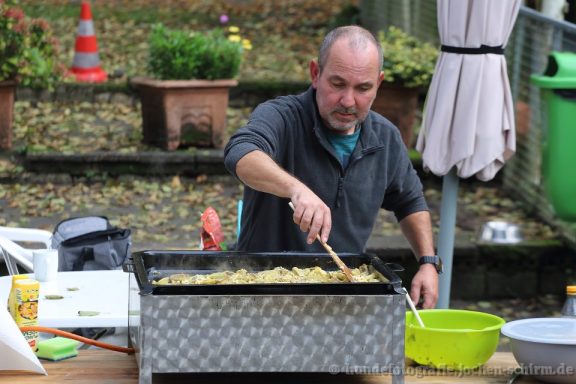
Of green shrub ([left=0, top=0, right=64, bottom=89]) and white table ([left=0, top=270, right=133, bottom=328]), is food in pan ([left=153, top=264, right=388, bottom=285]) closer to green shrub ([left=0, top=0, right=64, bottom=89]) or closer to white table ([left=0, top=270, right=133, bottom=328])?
white table ([left=0, top=270, right=133, bottom=328])

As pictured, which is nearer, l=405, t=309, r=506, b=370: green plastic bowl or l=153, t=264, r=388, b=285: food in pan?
l=153, t=264, r=388, b=285: food in pan

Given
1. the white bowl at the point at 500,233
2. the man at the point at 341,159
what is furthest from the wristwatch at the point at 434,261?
the white bowl at the point at 500,233

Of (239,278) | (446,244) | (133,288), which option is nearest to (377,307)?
(239,278)

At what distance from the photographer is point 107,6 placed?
53.4 ft

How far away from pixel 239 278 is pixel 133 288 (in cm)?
30

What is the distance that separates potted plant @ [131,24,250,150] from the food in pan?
5850 millimetres

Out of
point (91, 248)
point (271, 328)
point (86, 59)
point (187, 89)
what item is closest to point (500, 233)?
point (187, 89)

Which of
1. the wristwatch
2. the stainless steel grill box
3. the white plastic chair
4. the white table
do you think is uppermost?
the stainless steel grill box

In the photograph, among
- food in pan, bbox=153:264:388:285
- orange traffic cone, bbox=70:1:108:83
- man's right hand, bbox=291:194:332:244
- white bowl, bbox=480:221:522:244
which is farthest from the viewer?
orange traffic cone, bbox=70:1:108:83

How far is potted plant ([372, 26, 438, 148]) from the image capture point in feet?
29.3

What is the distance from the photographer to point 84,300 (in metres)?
4.27

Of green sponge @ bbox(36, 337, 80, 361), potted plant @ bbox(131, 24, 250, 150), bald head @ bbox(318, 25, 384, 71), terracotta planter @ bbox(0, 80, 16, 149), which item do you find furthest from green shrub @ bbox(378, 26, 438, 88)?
green sponge @ bbox(36, 337, 80, 361)

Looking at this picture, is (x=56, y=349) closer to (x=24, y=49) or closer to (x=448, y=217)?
(x=448, y=217)

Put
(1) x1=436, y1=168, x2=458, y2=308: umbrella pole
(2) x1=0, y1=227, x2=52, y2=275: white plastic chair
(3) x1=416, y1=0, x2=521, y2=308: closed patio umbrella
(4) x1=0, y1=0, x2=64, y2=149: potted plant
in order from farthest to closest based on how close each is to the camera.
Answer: (4) x1=0, y1=0, x2=64, y2=149: potted plant
(1) x1=436, y1=168, x2=458, y2=308: umbrella pole
(3) x1=416, y1=0, x2=521, y2=308: closed patio umbrella
(2) x1=0, y1=227, x2=52, y2=275: white plastic chair
